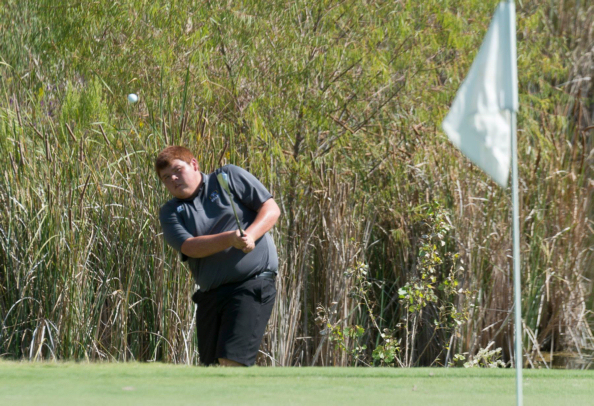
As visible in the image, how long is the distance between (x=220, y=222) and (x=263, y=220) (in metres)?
0.26

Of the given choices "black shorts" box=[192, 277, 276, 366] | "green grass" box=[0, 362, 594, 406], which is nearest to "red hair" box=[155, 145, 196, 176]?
"black shorts" box=[192, 277, 276, 366]

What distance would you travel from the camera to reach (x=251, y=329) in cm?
406

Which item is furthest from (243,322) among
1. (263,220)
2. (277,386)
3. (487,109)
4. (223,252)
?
(487,109)

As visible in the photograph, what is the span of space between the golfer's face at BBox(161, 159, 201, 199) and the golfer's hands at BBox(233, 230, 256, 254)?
471 millimetres

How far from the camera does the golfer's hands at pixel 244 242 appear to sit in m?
3.81

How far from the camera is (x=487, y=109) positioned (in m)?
2.65

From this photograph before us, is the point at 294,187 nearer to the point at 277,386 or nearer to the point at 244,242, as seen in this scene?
the point at 244,242

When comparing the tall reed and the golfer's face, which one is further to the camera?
the tall reed

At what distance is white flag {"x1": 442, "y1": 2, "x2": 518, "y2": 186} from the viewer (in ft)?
8.66

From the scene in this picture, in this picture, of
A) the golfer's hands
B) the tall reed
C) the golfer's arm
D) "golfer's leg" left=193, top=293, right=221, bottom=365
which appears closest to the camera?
the golfer's hands

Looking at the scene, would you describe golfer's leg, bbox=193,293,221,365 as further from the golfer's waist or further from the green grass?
the green grass

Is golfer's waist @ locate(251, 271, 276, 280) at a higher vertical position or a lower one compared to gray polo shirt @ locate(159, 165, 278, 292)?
lower

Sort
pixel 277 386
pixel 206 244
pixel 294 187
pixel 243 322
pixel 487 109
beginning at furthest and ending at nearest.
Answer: pixel 294 187
pixel 243 322
pixel 206 244
pixel 277 386
pixel 487 109

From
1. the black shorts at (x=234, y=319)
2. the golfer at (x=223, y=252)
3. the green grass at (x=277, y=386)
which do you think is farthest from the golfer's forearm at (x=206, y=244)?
the green grass at (x=277, y=386)
